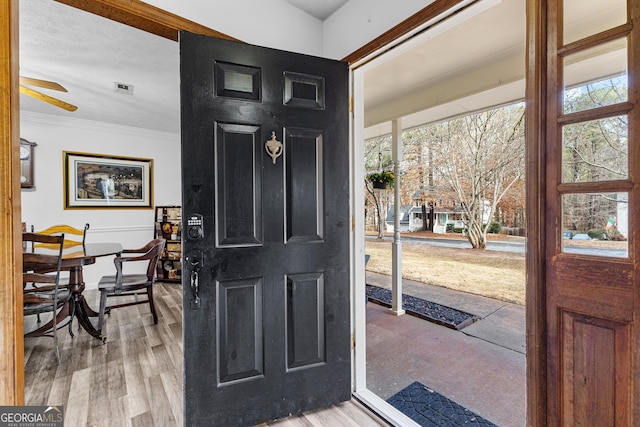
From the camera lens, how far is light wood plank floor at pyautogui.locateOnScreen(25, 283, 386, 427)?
1689mm

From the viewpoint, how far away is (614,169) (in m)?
0.94

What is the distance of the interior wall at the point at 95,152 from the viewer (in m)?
4.01

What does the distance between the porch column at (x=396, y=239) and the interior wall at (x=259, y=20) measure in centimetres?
186

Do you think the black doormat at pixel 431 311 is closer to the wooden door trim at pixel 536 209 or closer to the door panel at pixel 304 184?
the wooden door trim at pixel 536 209

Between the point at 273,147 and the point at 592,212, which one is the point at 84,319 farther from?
the point at 592,212

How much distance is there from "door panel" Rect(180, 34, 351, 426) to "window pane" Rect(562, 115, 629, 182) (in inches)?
41.6

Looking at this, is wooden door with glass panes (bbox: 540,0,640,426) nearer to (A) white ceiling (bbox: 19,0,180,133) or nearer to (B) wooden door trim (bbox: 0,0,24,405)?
(B) wooden door trim (bbox: 0,0,24,405)

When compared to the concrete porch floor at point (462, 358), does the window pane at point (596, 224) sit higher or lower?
higher

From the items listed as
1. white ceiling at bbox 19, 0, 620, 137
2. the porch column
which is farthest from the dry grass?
white ceiling at bbox 19, 0, 620, 137

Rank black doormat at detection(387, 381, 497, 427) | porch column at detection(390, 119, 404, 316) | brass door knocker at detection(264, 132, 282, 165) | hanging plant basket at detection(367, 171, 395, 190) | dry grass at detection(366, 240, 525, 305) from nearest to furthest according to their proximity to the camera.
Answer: brass door knocker at detection(264, 132, 282, 165) → black doormat at detection(387, 381, 497, 427) → porch column at detection(390, 119, 404, 316) → dry grass at detection(366, 240, 525, 305) → hanging plant basket at detection(367, 171, 395, 190)

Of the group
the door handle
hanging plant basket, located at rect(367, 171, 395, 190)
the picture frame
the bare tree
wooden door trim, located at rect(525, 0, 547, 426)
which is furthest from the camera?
the bare tree

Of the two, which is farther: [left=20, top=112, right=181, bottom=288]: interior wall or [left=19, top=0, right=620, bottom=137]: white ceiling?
[left=20, top=112, right=181, bottom=288]: interior wall

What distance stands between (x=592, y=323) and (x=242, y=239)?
1479 mm

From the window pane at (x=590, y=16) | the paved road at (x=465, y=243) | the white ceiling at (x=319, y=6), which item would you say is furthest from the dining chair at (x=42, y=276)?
the paved road at (x=465, y=243)
